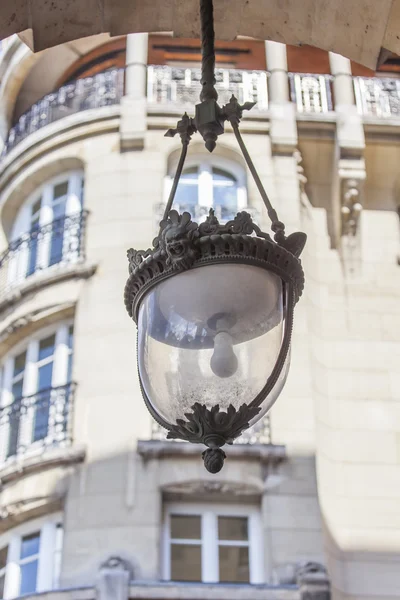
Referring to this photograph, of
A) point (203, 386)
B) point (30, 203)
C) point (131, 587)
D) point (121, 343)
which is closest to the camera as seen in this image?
point (203, 386)

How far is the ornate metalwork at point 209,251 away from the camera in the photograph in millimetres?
3779

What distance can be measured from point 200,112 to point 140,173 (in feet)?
33.5

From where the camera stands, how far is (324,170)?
48.0ft

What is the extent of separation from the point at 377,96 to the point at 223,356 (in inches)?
484

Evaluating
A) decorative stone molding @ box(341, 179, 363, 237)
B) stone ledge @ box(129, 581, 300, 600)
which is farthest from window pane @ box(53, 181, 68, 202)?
stone ledge @ box(129, 581, 300, 600)

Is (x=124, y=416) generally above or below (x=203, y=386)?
above

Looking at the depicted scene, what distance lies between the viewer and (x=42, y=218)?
47.9 ft

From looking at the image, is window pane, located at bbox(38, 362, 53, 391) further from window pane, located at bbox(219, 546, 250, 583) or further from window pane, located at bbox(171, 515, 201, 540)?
window pane, located at bbox(219, 546, 250, 583)

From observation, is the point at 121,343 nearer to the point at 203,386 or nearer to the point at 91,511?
the point at 91,511

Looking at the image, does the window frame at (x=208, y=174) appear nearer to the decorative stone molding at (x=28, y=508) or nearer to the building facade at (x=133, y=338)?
the building facade at (x=133, y=338)

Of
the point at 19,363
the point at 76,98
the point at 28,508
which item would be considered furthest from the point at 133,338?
the point at 76,98

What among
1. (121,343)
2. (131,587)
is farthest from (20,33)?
(121,343)

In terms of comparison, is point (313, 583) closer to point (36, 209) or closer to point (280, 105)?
point (280, 105)

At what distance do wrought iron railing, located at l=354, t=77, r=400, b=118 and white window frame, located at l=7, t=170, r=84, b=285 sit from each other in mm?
4018
